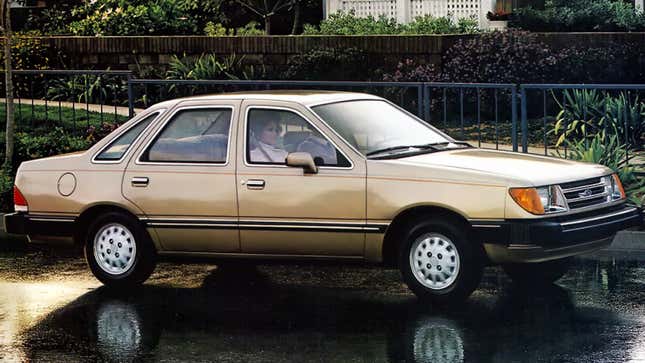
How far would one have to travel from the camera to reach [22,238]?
46.3ft

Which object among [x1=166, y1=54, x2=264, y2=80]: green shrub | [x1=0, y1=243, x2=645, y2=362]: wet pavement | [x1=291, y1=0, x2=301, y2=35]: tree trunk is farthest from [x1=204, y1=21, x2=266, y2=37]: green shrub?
[x1=0, y1=243, x2=645, y2=362]: wet pavement

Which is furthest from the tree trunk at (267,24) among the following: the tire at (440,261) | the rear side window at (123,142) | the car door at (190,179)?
the tire at (440,261)

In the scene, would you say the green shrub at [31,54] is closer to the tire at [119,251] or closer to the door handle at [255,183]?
the tire at [119,251]

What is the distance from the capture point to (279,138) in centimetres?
1066

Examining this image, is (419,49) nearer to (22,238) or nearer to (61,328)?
(22,238)

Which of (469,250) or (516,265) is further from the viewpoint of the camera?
(516,265)

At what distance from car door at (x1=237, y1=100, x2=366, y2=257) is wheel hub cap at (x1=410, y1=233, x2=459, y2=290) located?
1.42 ft

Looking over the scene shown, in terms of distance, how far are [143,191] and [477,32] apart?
14.5 m

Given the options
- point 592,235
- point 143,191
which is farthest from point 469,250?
point 143,191

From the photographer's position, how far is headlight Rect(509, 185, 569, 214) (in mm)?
9742

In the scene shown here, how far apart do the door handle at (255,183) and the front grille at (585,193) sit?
2.17 m

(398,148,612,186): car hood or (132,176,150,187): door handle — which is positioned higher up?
(398,148,612,186): car hood

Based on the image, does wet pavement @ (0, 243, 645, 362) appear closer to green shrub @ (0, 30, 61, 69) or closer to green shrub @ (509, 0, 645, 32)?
green shrub @ (0, 30, 61, 69)

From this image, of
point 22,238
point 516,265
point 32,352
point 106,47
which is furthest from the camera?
point 106,47
